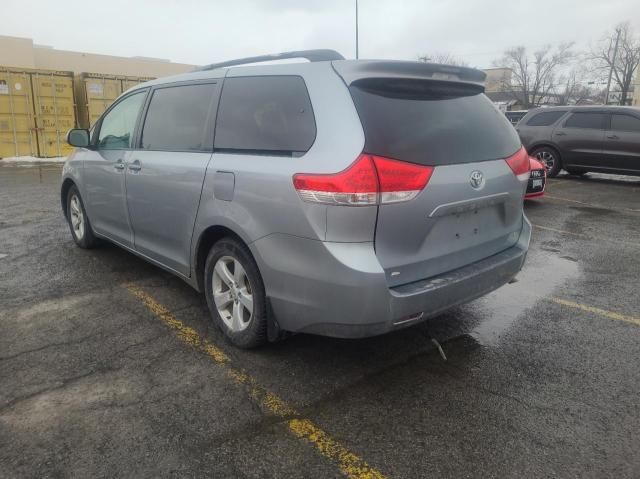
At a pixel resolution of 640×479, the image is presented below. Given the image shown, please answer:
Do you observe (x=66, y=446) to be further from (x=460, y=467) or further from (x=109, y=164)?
(x=109, y=164)

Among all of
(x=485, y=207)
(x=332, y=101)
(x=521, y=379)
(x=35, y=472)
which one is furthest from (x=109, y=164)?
(x=521, y=379)

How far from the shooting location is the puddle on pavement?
3753mm

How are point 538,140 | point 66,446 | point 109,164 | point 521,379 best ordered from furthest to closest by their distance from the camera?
point 538,140, point 109,164, point 521,379, point 66,446

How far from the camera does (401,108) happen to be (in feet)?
9.30

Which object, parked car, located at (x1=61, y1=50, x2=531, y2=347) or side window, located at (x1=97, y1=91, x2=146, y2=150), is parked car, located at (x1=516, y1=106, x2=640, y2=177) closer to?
parked car, located at (x1=61, y1=50, x2=531, y2=347)

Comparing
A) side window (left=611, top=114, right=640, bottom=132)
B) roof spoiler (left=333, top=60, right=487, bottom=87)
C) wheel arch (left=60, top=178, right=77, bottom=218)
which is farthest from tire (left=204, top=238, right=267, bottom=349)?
side window (left=611, top=114, right=640, bottom=132)

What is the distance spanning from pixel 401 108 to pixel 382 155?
0.39 m

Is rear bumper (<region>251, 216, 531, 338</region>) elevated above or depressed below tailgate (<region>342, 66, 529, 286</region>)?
below

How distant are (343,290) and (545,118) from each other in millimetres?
10934

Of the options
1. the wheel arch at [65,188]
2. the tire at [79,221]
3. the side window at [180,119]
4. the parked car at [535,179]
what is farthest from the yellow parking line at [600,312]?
the wheel arch at [65,188]

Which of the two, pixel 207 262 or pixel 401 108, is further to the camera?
pixel 207 262

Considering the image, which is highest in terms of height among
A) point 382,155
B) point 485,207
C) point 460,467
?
point 382,155

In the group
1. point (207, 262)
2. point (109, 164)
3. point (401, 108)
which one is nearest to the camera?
point (401, 108)

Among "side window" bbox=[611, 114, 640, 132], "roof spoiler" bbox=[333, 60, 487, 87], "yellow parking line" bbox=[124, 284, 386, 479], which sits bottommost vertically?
"yellow parking line" bbox=[124, 284, 386, 479]
